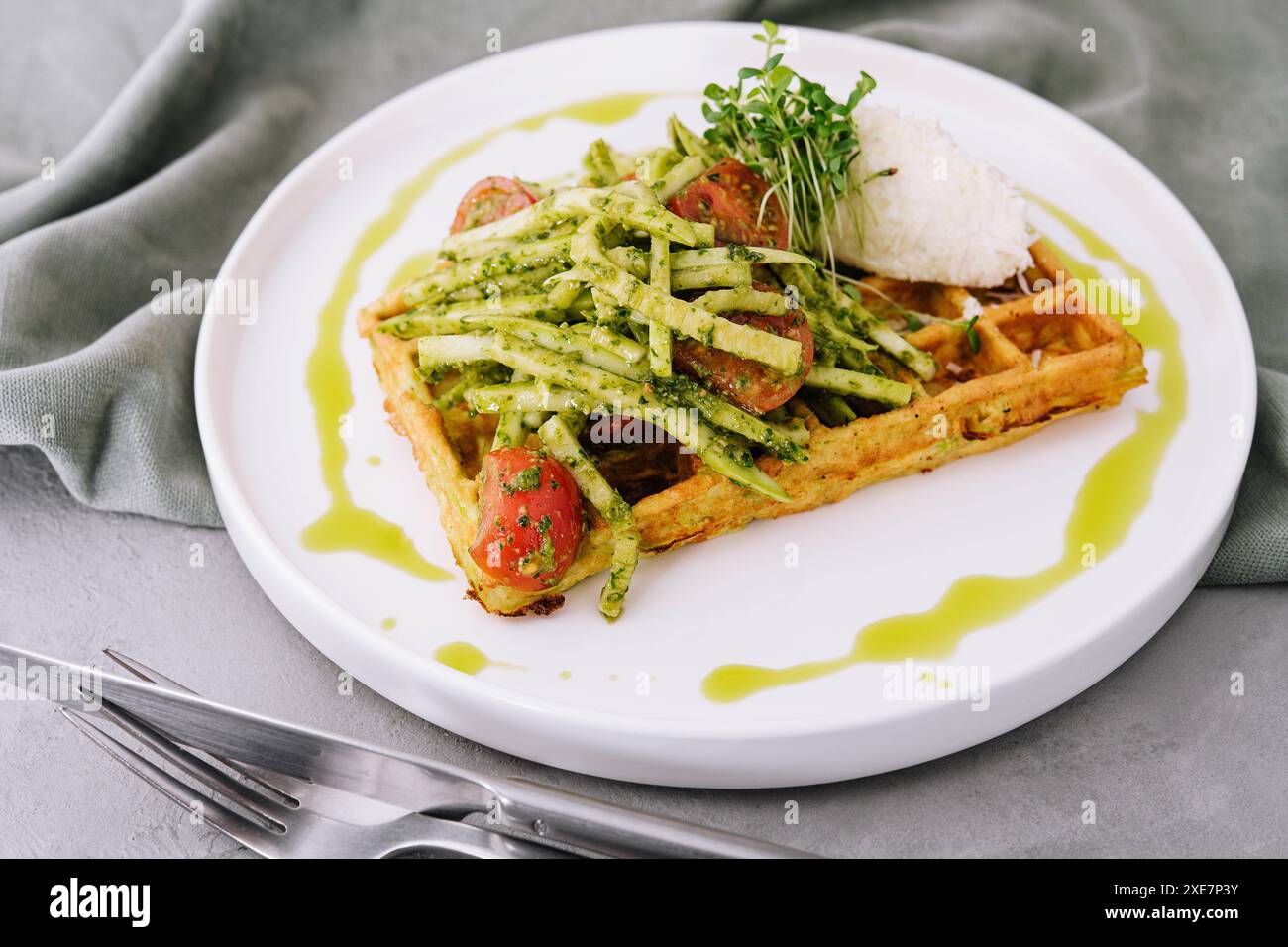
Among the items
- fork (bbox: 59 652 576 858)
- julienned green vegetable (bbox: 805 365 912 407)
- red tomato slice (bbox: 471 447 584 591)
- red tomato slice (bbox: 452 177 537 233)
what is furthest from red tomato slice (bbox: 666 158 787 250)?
fork (bbox: 59 652 576 858)

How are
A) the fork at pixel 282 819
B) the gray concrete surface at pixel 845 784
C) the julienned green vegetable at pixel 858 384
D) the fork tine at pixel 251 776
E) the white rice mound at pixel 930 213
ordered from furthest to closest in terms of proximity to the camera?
the white rice mound at pixel 930 213, the julienned green vegetable at pixel 858 384, the gray concrete surface at pixel 845 784, the fork tine at pixel 251 776, the fork at pixel 282 819

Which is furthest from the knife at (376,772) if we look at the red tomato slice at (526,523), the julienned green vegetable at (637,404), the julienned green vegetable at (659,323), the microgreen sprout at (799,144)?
the microgreen sprout at (799,144)

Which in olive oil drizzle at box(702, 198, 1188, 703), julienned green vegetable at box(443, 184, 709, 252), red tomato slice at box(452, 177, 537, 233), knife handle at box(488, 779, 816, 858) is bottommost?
knife handle at box(488, 779, 816, 858)

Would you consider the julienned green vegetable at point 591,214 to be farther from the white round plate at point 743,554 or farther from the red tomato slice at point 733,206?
the white round plate at point 743,554

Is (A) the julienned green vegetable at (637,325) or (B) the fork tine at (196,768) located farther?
(A) the julienned green vegetable at (637,325)

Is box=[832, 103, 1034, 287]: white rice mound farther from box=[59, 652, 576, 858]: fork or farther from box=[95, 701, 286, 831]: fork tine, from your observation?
box=[95, 701, 286, 831]: fork tine

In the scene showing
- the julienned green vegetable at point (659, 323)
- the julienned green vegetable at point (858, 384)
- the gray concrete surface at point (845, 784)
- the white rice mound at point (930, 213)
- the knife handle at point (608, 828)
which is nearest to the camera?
the knife handle at point (608, 828)

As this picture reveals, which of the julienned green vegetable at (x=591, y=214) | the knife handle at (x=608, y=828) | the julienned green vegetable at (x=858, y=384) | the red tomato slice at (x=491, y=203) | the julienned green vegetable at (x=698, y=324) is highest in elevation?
the red tomato slice at (x=491, y=203)
